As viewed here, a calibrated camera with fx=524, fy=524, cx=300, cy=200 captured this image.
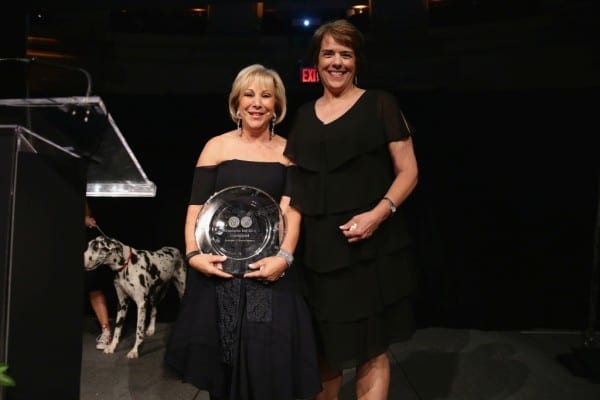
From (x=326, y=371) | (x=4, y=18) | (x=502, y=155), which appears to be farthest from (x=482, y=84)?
(x=4, y=18)

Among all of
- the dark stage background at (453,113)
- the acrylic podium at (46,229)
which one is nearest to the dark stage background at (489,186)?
the dark stage background at (453,113)

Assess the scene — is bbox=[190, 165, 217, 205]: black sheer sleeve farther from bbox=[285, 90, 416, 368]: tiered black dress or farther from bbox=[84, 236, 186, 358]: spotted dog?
bbox=[84, 236, 186, 358]: spotted dog

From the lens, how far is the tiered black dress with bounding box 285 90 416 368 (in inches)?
69.1

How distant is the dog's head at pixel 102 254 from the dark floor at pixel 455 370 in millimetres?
625

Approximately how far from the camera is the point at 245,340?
5.49 feet

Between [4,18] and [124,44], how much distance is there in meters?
1.56

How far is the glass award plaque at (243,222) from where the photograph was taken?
1676mm

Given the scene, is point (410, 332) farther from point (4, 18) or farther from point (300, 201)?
point (4, 18)

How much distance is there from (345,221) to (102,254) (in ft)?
7.70

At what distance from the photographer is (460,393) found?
2.84m

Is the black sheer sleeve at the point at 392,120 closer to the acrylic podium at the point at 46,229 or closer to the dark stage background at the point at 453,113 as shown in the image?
the acrylic podium at the point at 46,229

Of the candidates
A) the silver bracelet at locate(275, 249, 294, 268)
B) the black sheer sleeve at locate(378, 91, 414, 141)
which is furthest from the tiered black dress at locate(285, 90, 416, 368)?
the silver bracelet at locate(275, 249, 294, 268)

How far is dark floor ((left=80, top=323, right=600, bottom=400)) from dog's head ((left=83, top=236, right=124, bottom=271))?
62cm

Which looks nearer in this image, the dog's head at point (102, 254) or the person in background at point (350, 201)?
the person in background at point (350, 201)
